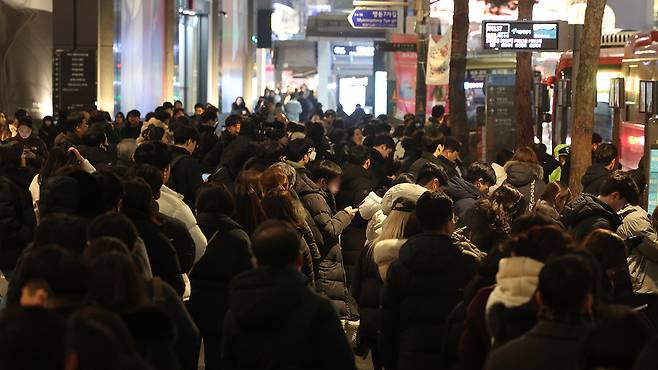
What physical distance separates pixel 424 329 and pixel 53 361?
10.8 ft

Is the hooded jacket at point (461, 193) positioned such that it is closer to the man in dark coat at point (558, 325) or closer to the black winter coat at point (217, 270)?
the black winter coat at point (217, 270)

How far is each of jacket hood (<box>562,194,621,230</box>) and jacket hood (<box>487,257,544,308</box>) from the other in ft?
12.4

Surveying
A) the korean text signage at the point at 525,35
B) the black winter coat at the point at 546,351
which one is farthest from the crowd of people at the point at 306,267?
the korean text signage at the point at 525,35

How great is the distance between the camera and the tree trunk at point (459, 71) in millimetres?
27938

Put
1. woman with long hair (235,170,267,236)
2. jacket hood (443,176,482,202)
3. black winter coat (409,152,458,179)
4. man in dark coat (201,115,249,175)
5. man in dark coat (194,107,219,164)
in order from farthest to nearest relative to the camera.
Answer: man in dark coat (194,107,219,164)
man in dark coat (201,115,249,175)
black winter coat (409,152,458,179)
jacket hood (443,176,482,202)
woman with long hair (235,170,267,236)

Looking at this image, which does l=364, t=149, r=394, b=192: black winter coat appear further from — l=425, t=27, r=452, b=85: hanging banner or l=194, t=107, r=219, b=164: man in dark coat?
l=425, t=27, r=452, b=85: hanging banner

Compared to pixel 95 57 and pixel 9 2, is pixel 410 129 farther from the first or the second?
pixel 9 2

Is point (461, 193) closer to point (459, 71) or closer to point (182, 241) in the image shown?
point (182, 241)

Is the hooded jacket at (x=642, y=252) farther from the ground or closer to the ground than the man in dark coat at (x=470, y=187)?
closer to the ground

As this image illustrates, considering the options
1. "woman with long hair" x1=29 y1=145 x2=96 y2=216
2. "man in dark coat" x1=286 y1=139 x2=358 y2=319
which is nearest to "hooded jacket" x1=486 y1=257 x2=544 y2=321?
"man in dark coat" x1=286 y1=139 x2=358 y2=319

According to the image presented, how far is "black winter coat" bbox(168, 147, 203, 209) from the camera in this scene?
500 inches

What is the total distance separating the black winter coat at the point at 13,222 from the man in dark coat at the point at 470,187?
349 centimetres

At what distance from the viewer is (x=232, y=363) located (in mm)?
6496

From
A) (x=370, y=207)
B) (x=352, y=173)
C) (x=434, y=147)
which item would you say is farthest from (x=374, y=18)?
(x=370, y=207)
